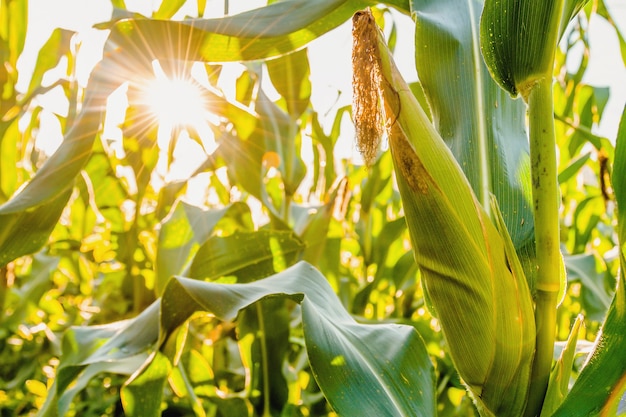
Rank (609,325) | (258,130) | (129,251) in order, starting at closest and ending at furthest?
(609,325), (258,130), (129,251)

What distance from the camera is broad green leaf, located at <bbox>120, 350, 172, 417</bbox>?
70cm

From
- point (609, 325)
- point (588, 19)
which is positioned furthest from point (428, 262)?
point (588, 19)

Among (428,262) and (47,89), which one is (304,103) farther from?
(428,262)

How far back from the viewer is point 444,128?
22.7 inches

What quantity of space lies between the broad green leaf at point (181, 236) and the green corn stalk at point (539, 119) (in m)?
0.68

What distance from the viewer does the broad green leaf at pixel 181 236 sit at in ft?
3.42

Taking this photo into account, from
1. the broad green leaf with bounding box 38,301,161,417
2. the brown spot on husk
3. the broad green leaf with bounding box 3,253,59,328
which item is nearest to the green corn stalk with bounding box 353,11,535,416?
the brown spot on husk

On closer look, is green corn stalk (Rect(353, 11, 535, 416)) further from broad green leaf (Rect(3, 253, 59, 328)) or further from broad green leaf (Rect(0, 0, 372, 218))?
broad green leaf (Rect(3, 253, 59, 328))

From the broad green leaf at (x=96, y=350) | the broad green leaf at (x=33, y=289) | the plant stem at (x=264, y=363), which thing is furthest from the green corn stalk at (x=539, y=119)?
the broad green leaf at (x=33, y=289)

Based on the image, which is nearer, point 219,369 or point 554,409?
point 554,409

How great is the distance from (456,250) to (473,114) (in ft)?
0.65

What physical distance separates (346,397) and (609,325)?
22 centimetres

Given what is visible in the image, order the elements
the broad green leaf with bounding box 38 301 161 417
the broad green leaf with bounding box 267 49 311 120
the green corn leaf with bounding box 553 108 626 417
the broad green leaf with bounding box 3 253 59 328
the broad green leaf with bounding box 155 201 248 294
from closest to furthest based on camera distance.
A: the green corn leaf with bounding box 553 108 626 417 < the broad green leaf with bounding box 38 301 161 417 < the broad green leaf with bounding box 155 201 248 294 < the broad green leaf with bounding box 267 49 311 120 < the broad green leaf with bounding box 3 253 59 328

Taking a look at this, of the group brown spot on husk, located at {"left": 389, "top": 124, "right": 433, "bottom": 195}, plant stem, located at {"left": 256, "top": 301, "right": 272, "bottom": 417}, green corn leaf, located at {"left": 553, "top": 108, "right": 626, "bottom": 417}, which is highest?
brown spot on husk, located at {"left": 389, "top": 124, "right": 433, "bottom": 195}
